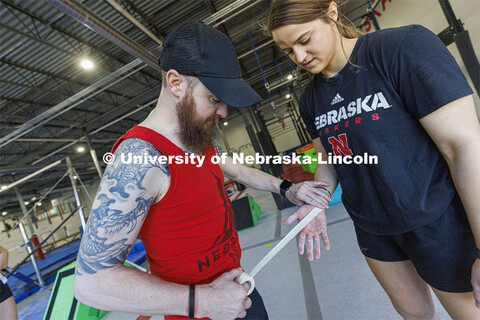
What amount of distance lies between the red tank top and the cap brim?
0.86ft

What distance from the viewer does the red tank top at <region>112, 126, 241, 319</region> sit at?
0.83 m

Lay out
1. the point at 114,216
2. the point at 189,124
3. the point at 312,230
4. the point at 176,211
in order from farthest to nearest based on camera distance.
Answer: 1. the point at 312,230
2. the point at 189,124
3. the point at 176,211
4. the point at 114,216

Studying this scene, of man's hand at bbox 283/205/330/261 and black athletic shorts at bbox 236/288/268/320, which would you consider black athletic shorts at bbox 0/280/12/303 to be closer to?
black athletic shorts at bbox 236/288/268/320

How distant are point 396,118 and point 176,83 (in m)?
0.85

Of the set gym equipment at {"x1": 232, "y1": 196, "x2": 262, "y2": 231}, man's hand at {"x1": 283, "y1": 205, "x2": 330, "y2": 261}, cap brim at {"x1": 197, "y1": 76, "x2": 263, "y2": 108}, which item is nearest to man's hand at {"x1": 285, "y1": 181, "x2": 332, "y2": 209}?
man's hand at {"x1": 283, "y1": 205, "x2": 330, "y2": 261}

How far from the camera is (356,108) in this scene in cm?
95

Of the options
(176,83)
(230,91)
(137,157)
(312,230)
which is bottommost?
(312,230)

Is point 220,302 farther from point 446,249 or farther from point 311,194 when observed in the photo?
point 446,249

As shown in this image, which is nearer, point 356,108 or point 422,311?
point 356,108

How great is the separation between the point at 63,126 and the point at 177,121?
11.6 metres

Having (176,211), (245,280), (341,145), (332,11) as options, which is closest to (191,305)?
(245,280)

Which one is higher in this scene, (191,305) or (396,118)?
(396,118)

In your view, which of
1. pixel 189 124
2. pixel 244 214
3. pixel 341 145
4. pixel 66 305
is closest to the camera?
pixel 189 124

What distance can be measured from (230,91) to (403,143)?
69 cm
